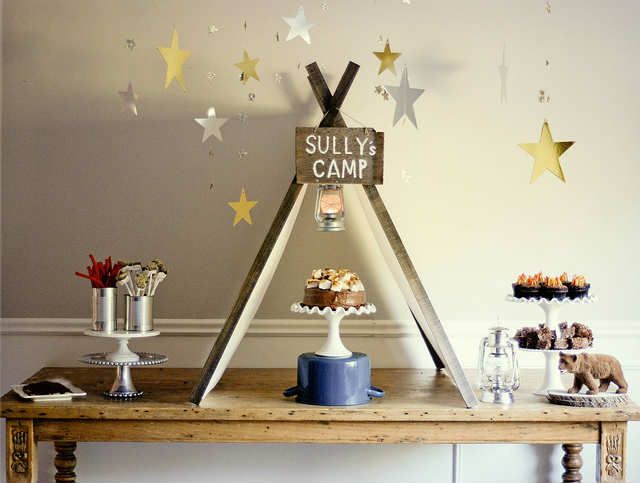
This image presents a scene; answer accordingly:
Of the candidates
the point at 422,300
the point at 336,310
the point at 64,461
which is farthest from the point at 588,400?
the point at 64,461

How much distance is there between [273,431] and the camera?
7.72 feet

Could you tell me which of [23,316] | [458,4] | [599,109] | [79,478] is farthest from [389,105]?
[79,478]

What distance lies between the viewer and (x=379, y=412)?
2332mm

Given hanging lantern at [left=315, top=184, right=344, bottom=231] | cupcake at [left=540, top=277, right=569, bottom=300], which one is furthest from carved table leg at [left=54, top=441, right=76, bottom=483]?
cupcake at [left=540, top=277, right=569, bottom=300]

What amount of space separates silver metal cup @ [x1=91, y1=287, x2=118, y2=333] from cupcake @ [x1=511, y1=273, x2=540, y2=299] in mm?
1279

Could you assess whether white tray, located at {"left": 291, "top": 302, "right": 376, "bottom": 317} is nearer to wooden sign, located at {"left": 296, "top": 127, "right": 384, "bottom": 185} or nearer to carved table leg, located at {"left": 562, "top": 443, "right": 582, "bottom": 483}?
wooden sign, located at {"left": 296, "top": 127, "right": 384, "bottom": 185}

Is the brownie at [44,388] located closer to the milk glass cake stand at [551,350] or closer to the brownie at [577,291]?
the milk glass cake stand at [551,350]

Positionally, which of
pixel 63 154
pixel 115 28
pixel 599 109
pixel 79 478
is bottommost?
pixel 79 478

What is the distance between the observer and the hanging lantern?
2.63 metres

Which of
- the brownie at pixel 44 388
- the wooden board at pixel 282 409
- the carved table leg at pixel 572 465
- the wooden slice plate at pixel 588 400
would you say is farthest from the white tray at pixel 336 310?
the carved table leg at pixel 572 465

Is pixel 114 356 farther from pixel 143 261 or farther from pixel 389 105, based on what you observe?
pixel 389 105

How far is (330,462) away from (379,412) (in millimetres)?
771

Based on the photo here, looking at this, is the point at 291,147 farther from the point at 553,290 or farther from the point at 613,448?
the point at 613,448

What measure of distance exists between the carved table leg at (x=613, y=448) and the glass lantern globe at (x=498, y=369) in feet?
0.93
